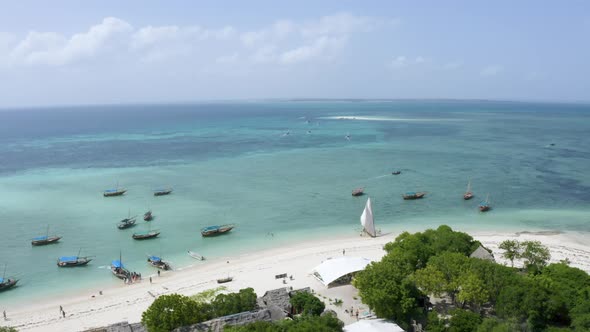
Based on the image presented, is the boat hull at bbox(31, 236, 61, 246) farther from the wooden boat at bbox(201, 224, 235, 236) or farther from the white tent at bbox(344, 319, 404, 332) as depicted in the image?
the white tent at bbox(344, 319, 404, 332)

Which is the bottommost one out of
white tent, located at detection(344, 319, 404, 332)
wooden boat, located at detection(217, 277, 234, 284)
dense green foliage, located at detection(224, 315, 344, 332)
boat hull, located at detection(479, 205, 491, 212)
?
wooden boat, located at detection(217, 277, 234, 284)

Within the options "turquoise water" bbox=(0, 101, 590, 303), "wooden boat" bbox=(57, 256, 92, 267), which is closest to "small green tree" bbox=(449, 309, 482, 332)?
"turquoise water" bbox=(0, 101, 590, 303)

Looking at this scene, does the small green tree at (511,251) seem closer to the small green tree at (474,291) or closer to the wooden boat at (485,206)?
the small green tree at (474,291)

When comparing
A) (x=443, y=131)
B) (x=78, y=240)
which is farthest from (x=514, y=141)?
(x=78, y=240)

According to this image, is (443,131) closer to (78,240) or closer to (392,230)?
(392,230)

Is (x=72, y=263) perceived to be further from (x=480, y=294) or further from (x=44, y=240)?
(x=480, y=294)

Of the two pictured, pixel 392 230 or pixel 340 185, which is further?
pixel 340 185
